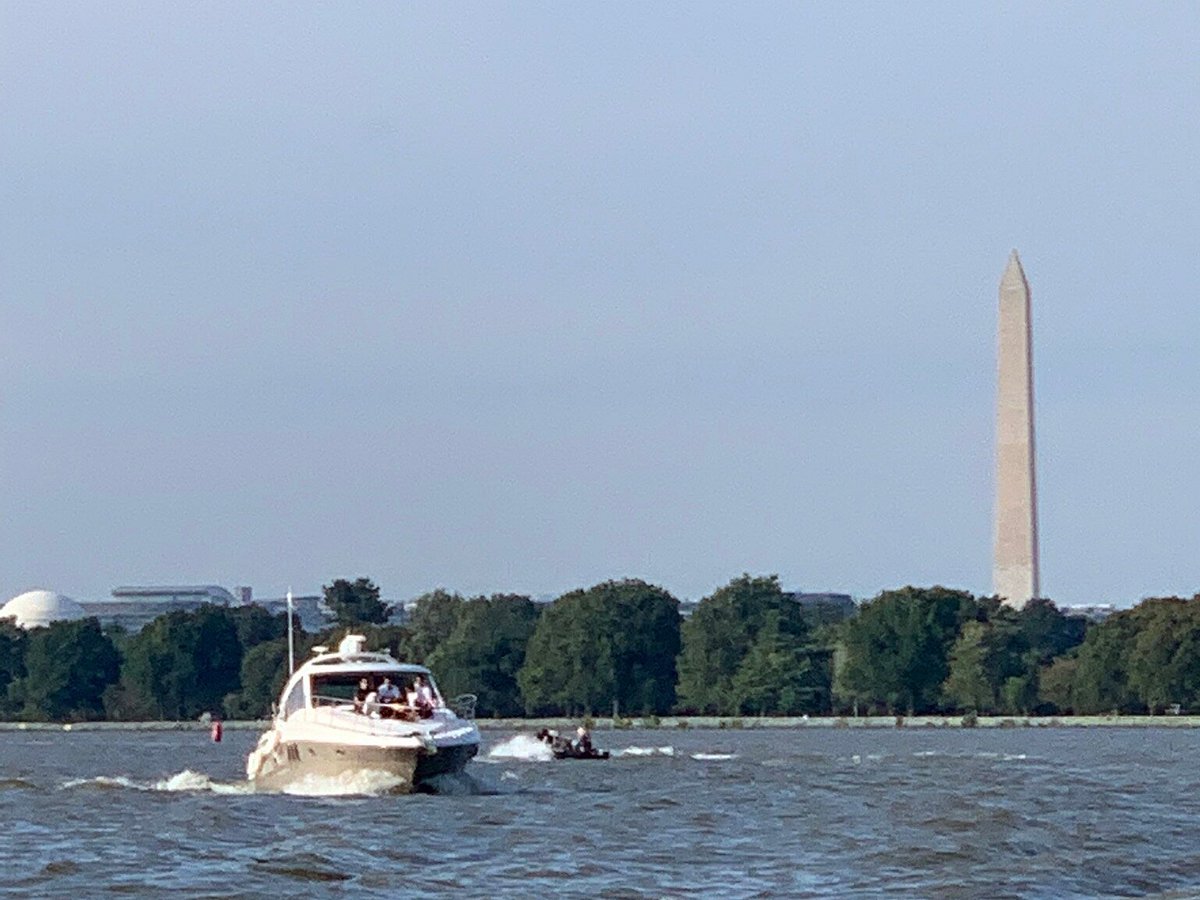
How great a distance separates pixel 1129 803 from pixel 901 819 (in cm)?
982

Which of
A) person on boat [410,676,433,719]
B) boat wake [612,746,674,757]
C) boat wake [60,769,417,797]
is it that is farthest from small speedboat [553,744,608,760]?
person on boat [410,676,433,719]

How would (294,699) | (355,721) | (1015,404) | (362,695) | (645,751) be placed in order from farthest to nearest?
1. (1015,404)
2. (645,751)
3. (294,699)
4. (362,695)
5. (355,721)

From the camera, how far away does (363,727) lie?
73.7m

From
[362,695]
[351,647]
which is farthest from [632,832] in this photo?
[351,647]

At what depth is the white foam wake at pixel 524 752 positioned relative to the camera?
361 feet

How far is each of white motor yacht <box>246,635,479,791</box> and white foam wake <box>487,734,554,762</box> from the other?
28918 mm

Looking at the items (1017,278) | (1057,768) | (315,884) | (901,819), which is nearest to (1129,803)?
(901,819)

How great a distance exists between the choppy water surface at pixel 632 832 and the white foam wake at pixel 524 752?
596cm

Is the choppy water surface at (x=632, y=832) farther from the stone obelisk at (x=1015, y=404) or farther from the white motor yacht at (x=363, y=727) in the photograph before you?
the stone obelisk at (x=1015, y=404)

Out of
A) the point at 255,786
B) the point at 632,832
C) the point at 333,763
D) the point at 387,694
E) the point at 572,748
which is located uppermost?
the point at 387,694

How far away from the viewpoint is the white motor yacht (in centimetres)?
7300

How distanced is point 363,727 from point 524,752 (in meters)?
39.7

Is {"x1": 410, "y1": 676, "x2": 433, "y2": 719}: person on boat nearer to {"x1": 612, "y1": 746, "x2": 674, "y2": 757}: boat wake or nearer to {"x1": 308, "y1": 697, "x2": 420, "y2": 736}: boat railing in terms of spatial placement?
{"x1": 308, "y1": 697, "x2": 420, "y2": 736}: boat railing

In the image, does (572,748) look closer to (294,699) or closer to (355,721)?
(294,699)
